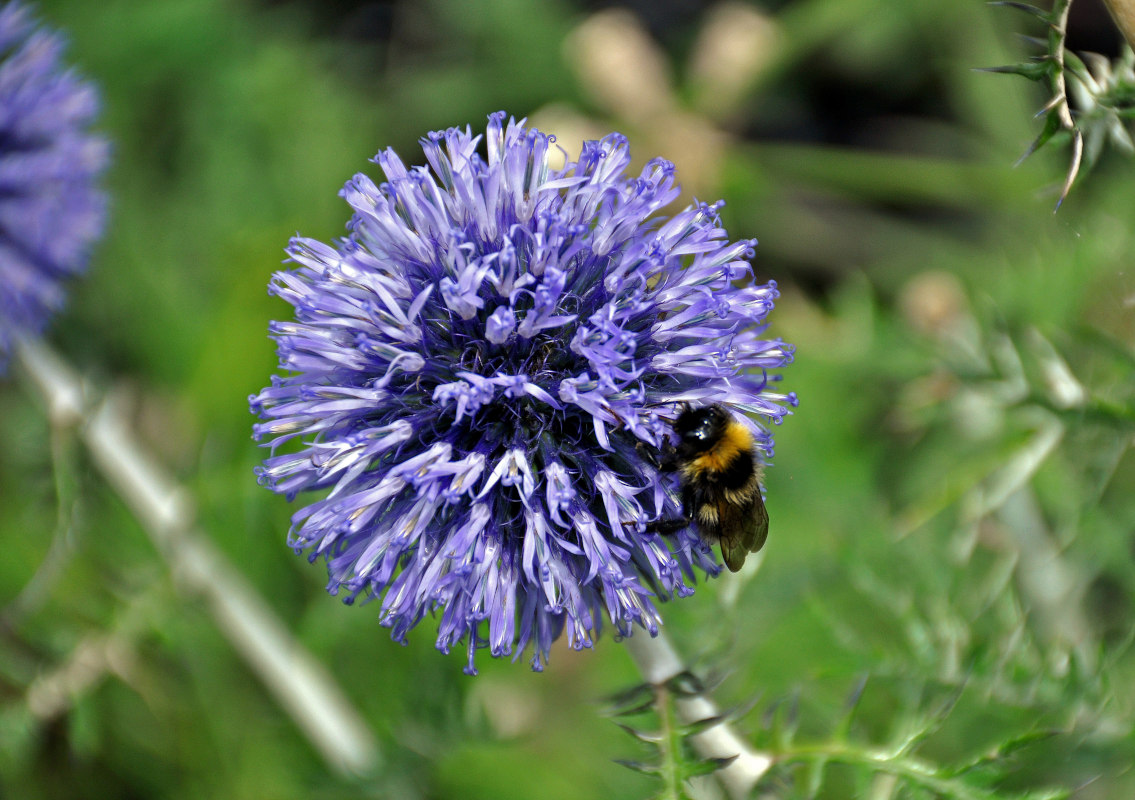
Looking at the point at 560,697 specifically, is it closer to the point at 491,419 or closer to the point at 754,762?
the point at 754,762

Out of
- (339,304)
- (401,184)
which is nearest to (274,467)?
(339,304)

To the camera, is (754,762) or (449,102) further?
(449,102)

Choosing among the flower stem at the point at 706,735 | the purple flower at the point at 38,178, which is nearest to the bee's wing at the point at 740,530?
the flower stem at the point at 706,735

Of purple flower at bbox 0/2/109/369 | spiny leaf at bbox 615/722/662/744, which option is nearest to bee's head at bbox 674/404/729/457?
spiny leaf at bbox 615/722/662/744

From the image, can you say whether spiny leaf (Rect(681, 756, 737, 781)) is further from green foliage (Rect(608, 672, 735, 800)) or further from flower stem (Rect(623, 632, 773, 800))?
flower stem (Rect(623, 632, 773, 800))

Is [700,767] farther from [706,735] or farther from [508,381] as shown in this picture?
[508,381]

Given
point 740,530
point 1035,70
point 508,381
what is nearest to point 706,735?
point 740,530
